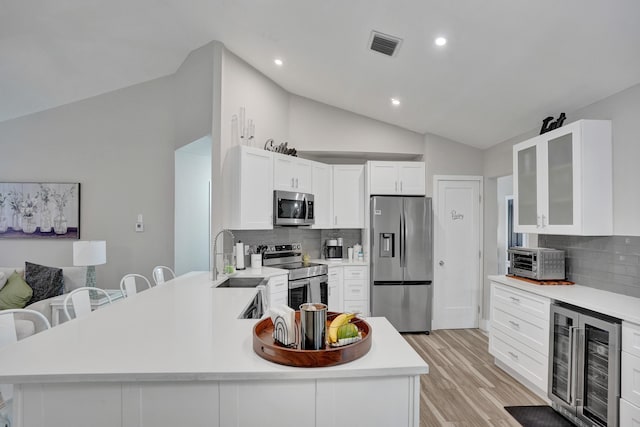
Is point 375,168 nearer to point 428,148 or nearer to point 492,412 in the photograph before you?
point 428,148

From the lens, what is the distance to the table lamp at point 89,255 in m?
3.62

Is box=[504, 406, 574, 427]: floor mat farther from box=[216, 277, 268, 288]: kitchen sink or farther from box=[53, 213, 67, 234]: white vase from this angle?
box=[53, 213, 67, 234]: white vase

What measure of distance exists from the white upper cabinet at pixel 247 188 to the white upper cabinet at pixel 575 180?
2.71 metres

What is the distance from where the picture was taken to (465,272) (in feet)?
14.6

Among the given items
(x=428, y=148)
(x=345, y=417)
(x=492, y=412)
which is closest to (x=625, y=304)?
(x=492, y=412)

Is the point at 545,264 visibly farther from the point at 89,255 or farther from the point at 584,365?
the point at 89,255

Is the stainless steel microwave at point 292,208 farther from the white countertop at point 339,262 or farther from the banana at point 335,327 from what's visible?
the banana at point 335,327

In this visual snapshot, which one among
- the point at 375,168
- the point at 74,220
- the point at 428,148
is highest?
the point at 428,148

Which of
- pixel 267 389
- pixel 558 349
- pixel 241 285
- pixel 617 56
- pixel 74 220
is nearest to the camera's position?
pixel 267 389

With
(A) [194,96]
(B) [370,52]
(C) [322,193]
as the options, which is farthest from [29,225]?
(B) [370,52]

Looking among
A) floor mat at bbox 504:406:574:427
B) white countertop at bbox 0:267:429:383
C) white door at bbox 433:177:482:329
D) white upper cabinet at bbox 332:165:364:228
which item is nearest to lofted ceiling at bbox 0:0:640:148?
white door at bbox 433:177:482:329

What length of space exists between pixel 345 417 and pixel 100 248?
12.2ft

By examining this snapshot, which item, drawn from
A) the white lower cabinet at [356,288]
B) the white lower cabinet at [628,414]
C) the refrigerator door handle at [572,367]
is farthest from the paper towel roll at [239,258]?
the white lower cabinet at [628,414]

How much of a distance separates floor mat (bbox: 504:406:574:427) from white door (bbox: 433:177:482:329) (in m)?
1.88
